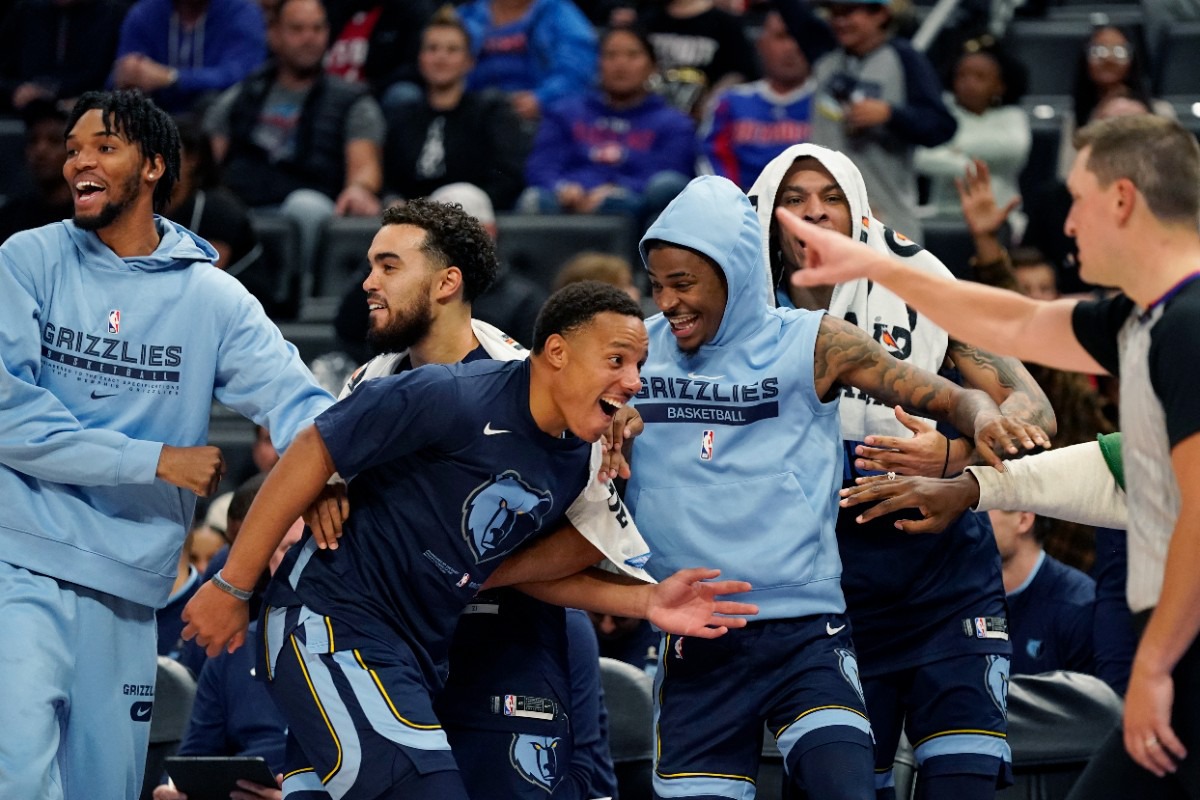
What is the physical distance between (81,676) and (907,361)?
235cm

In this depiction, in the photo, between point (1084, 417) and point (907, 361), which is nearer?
point (907, 361)

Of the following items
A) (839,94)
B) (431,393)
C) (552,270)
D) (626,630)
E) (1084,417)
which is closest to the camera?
(431,393)

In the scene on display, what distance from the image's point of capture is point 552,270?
8.66 m

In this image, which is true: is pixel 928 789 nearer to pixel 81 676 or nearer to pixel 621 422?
pixel 621 422

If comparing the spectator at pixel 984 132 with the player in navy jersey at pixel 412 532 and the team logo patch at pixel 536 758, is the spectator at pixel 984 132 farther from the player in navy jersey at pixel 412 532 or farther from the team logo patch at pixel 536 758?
the player in navy jersey at pixel 412 532

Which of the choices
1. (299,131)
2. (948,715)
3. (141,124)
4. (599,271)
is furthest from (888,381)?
(299,131)

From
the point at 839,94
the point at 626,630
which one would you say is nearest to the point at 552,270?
the point at 839,94

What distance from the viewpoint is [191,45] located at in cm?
1031

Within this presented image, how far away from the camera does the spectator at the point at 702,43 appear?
32.9 ft

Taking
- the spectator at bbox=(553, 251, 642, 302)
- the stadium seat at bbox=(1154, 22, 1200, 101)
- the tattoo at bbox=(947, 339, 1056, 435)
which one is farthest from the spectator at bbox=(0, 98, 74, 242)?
the stadium seat at bbox=(1154, 22, 1200, 101)

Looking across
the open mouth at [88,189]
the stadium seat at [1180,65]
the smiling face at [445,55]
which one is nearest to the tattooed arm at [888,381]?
the open mouth at [88,189]

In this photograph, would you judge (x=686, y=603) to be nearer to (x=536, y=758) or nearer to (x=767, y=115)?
(x=536, y=758)

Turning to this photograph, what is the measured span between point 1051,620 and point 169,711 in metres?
3.07

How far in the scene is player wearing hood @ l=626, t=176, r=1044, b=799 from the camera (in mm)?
4309
